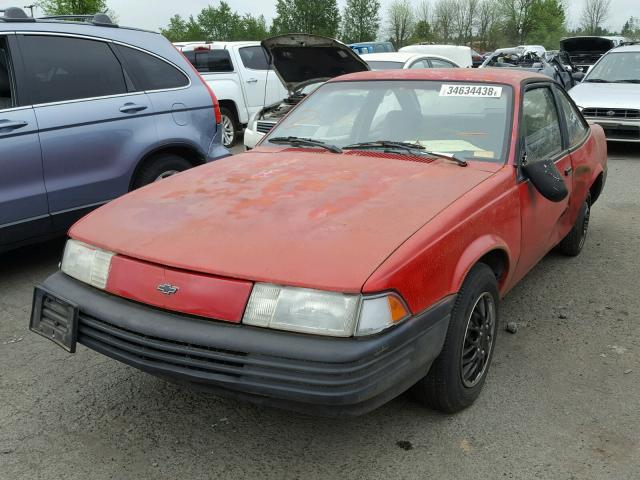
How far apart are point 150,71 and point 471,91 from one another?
2845 mm

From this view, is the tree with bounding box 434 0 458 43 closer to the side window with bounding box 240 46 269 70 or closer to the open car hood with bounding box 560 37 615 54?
the open car hood with bounding box 560 37 615 54

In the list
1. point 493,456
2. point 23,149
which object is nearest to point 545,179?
point 493,456

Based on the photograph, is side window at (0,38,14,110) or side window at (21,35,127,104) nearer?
side window at (0,38,14,110)

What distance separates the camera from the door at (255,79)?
11.1 meters

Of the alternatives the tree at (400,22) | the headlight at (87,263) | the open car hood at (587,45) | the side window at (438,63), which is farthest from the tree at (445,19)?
the headlight at (87,263)

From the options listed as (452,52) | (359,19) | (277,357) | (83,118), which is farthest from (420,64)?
(359,19)

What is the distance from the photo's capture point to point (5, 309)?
4.08 m

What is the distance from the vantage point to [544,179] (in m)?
3.26

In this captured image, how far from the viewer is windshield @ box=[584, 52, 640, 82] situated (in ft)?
32.8

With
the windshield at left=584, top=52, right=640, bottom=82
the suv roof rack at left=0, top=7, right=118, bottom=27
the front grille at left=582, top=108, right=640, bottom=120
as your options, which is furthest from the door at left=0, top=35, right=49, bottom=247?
the windshield at left=584, top=52, right=640, bottom=82

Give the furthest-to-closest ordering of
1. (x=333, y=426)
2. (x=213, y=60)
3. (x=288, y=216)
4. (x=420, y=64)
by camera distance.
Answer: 1. (x=213, y=60)
2. (x=420, y=64)
3. (x=333, y=426)
4. (x=288, y=216)

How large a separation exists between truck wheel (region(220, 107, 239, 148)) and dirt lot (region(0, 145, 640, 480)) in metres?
7.47

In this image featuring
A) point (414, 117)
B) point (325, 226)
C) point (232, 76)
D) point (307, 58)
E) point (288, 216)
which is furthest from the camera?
point (232, 76)

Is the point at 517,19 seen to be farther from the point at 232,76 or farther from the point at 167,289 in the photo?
the point at 167,289
